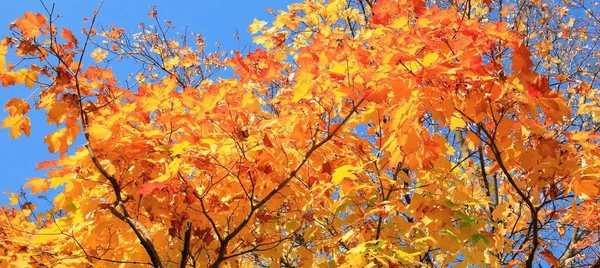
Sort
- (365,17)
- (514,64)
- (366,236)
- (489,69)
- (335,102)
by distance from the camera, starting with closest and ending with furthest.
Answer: (514,64), (489,69), (335,102), (366,236), (365,17)

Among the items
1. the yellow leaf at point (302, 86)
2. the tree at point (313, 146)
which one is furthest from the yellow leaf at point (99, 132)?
the yellow leaf at point (302, 86)

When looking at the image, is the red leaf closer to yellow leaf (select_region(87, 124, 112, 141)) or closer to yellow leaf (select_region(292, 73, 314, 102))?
yellow leaf (select_region(292, 73, 314, 102))

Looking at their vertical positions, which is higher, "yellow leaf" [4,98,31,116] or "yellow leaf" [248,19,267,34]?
"yellow leaf" [248,19,267,34]

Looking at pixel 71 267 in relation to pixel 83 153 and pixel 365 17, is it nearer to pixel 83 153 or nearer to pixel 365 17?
pixel 83 153

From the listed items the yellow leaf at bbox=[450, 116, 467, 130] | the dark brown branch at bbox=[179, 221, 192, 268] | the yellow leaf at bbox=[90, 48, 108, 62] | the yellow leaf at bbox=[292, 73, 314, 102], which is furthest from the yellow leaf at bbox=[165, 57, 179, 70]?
the yellow leaf at bbox=[450, 116, 467, 130]

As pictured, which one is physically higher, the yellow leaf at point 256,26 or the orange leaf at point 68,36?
the yellow leaf at point 256,26

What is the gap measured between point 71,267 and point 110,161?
772mm

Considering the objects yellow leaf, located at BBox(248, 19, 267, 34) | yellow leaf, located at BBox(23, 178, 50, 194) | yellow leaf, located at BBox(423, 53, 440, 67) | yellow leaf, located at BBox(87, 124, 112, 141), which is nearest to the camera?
yellow leaf, located at BBox(423, 53, 440, 67)

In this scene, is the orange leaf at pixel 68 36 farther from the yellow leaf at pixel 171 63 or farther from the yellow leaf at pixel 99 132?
the yellow leaf at pixel 171 63

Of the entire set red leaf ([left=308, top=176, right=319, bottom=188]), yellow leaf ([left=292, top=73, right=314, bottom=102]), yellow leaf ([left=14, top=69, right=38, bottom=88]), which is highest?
yellow leaf ([left=14, top=69, right=38, bottom=88])

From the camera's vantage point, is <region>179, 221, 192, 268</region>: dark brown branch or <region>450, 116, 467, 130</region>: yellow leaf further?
<region>179, 221, 192, 268</region>: dark brown branch

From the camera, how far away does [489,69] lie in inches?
98.0

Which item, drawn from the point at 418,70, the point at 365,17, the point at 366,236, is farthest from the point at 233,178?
the point at 365,17

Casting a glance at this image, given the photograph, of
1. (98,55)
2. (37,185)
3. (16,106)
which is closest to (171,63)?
(98,55)
